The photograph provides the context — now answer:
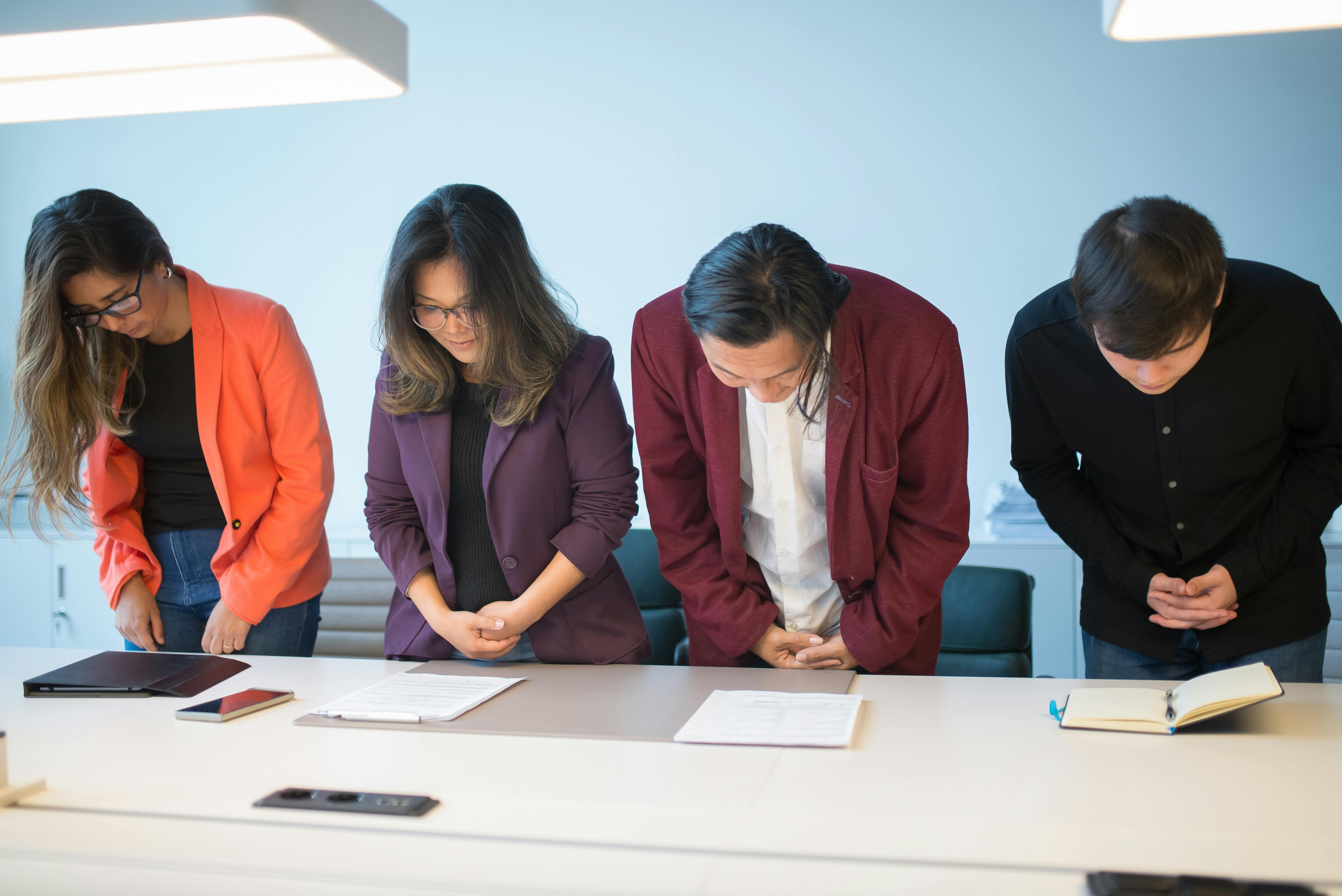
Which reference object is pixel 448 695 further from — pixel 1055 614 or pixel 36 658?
pixel 1055 614

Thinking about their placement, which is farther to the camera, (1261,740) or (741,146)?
(741,146)

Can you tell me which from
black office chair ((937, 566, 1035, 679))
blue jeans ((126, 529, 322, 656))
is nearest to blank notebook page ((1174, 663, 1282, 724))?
black office chair ((937, 566, 1035, 679))

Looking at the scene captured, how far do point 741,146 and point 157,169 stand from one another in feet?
8.60

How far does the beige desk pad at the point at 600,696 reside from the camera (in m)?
1.38

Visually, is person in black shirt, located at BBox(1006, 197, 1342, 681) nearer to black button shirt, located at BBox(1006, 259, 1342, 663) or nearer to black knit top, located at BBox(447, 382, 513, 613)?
black button shirt, located at BBox(1006, 259, 1342, 663)

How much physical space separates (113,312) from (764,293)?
122 cm

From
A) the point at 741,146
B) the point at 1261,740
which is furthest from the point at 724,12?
the point at 1261,740

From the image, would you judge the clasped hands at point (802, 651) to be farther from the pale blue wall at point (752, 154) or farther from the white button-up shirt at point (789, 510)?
the pale blue wall at point (752, 154)

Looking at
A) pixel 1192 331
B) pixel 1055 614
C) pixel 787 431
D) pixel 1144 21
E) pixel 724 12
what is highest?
pixel 724 12

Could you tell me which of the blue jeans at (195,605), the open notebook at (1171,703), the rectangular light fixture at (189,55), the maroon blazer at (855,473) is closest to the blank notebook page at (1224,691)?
the open notebook at (1171,703)

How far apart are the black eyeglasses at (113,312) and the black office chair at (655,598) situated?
1771 millimetres

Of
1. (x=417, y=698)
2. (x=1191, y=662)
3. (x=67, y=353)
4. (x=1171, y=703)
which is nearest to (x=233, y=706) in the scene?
(x=417, y=698)

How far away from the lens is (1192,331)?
1.48 meters

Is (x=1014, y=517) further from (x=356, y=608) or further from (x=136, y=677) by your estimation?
(x=136, y=677)
